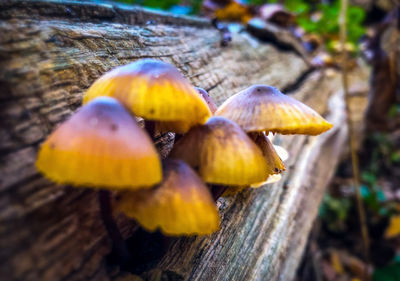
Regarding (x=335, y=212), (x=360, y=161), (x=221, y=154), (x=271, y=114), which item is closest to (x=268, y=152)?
(x=271, y=114)

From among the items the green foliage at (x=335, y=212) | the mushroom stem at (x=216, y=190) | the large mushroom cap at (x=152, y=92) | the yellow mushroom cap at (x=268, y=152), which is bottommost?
the green foliage at (x=335, y=212)

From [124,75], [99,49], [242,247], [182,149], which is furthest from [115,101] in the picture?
[242,247]

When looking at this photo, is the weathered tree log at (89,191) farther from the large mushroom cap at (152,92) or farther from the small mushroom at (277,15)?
the small mushroom at (277,15)

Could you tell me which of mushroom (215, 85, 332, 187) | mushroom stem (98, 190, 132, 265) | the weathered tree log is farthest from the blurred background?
mushroom stem (98, 190, 132, 265)

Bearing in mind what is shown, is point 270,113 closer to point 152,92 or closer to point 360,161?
point 152,92

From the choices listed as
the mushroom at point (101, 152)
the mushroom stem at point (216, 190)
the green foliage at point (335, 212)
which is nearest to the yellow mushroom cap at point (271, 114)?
the mushroom stem at point (216, 190)

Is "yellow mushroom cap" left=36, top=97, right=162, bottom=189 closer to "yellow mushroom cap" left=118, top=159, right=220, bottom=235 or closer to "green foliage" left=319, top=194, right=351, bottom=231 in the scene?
"yellow mushroom cap" left=118, top=159, right=220, bottom=235
